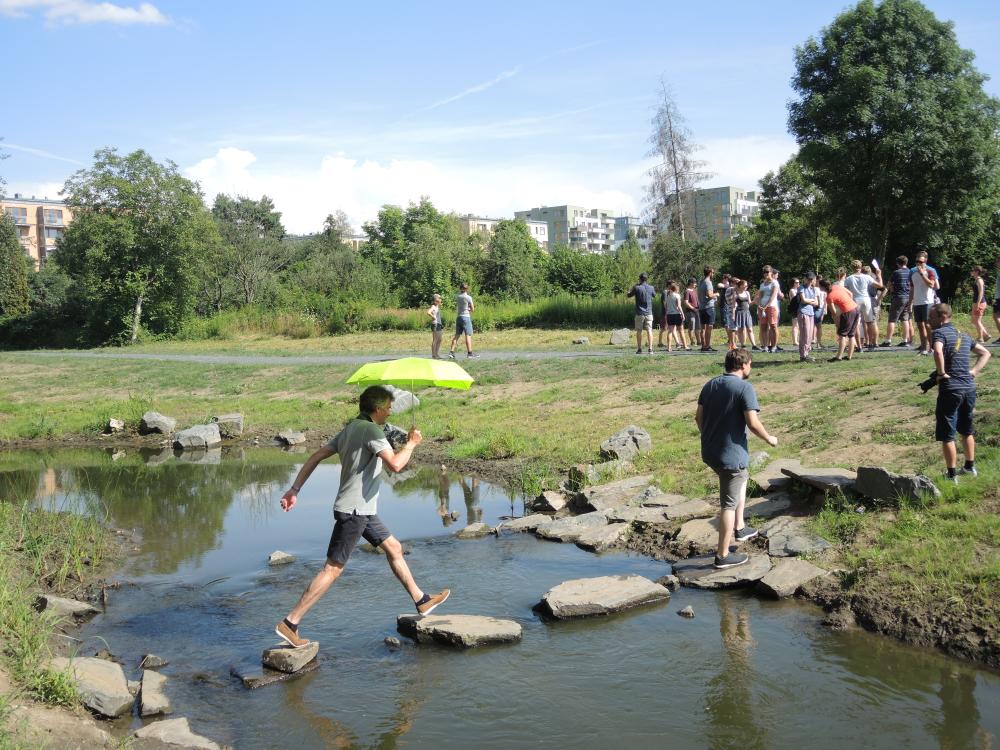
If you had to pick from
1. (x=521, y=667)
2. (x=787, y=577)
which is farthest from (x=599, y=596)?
(x=787, y=577)

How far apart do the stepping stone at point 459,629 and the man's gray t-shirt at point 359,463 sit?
3.51 feet

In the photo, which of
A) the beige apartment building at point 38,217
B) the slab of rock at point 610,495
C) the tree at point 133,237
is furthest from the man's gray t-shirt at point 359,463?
the beige apartment building at point 38,217

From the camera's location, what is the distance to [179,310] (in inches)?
1731

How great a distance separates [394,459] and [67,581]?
4.33 metres

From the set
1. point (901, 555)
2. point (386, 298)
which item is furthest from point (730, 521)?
point (386, 298)

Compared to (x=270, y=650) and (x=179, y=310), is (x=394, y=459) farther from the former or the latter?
(x=179, y=310)

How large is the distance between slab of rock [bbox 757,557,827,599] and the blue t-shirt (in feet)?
3.49

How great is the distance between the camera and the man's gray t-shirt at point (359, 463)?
21.9 feet

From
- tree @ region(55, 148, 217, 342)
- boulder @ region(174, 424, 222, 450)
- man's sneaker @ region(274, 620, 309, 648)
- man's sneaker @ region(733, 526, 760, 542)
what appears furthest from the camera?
tree @ region(55, 148, 217, 342)

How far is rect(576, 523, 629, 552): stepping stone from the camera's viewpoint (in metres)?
9.58

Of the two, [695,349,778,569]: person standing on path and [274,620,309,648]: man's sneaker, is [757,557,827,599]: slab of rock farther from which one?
[274,620,309,648]: man's sneaker

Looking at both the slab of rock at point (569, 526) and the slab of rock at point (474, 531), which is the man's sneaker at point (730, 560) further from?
the slab of rock at point (474, 531)

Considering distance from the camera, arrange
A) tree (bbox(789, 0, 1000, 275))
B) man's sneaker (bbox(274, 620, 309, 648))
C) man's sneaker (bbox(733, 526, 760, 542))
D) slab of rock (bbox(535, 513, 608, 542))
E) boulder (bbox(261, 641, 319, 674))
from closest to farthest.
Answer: boulder (bbox(261, 641, 319, 674)), man's sneaker (bbox(274, 620, 309, 648)), man's sneaker (bbox(733, 526, 760, 542)), slab of rock (bbox(535, 513, 608, 542)), tree (bbox(789, 0, 1000, 275))

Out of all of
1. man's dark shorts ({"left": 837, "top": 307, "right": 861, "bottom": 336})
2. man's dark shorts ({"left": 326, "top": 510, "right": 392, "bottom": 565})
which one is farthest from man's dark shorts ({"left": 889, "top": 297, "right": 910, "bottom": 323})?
man's dark shorts ({"left": 326, "top": 510, "right": 392, "bottom": 565})
